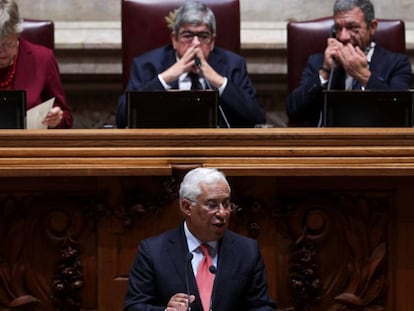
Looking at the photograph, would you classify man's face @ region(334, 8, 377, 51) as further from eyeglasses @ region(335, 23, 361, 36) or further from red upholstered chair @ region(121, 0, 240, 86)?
red upholstered chair @ region(121, 0, 240, 86)

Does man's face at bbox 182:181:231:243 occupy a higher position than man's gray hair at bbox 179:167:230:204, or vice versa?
man's gray hair at bbox 179:167:230:204

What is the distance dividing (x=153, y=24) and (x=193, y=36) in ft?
1.21

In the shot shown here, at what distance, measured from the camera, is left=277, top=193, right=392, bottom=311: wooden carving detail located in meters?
4.02

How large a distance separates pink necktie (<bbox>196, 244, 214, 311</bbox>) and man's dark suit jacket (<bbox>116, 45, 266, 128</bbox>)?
4.54 ft

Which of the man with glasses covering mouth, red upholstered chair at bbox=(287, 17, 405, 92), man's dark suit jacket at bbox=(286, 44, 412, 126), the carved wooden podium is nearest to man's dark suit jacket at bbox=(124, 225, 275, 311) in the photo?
the man with glasses covering mouth

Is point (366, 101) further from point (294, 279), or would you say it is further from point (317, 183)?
point (294, 279)

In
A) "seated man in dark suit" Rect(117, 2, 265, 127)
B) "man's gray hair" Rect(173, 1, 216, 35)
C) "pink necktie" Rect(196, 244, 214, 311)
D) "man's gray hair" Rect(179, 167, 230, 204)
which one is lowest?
"pink necktie" Rect(196, 244, 214, 311)

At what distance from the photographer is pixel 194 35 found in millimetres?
5082

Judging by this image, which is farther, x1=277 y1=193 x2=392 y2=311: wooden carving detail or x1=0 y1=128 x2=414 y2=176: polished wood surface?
x1=277 y1=193 x2=392 y2=311: wooden carving detail

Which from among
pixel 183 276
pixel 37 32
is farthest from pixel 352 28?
pixel 183 276

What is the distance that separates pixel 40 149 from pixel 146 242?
57 cm

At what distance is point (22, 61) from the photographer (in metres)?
5.06

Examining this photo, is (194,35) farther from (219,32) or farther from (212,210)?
(212,210)

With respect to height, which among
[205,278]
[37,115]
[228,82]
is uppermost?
[228,82]
